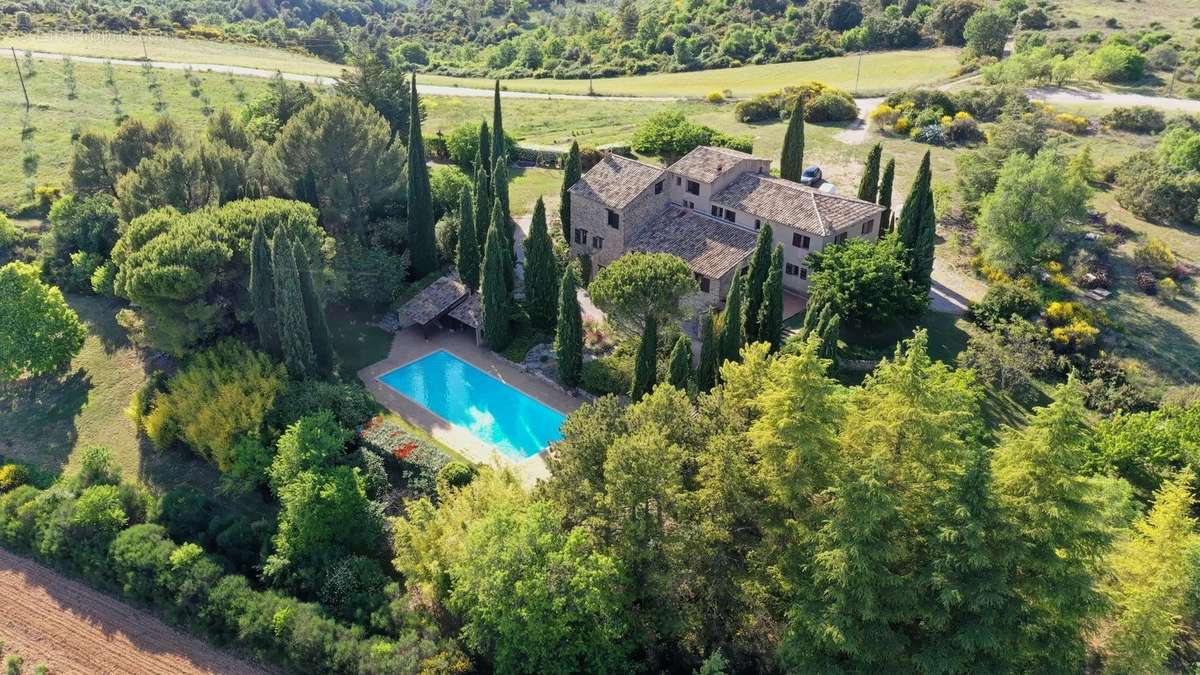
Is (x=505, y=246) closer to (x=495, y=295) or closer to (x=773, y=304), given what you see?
(x=495, y=295)

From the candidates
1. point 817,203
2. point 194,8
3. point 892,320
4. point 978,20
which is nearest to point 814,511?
point 892,320

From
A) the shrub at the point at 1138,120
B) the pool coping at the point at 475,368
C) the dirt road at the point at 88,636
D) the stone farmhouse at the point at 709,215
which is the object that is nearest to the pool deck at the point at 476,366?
the pool coping at the point at 475,368

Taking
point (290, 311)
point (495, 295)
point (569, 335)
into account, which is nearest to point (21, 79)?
point (290, 311)

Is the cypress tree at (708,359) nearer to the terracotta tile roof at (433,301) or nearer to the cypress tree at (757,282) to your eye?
the cypress tree at (757,282)

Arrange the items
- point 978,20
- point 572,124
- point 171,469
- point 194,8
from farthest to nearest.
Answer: point 194,8
point 978,20
point 572,124
point 171,469

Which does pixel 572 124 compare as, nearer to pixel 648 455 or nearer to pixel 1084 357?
pixel 1084 357

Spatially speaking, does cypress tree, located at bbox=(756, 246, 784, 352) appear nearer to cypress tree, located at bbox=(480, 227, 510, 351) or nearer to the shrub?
cypress tree, located at bbox=(480, 227, 510, 351)
